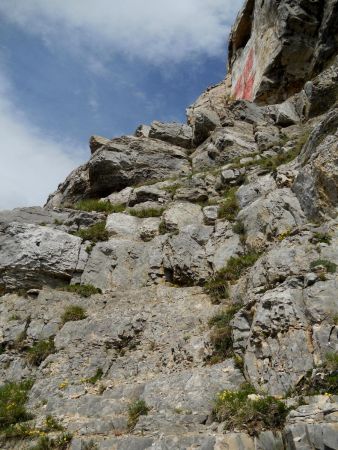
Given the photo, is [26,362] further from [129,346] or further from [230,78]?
[230,78]

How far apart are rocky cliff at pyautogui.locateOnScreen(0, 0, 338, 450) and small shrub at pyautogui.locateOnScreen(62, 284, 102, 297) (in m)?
0.05

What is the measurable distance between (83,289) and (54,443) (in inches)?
242

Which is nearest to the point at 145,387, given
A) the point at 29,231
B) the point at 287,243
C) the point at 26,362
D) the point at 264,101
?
the point at 26,362

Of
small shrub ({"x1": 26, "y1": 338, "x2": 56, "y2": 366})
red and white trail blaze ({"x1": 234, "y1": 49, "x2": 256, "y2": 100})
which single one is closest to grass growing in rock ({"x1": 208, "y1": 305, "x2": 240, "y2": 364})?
small shrub ({"x1": 26, "y1": 338, "x2": 56, "y2": 366})

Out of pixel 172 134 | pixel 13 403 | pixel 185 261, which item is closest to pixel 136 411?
pixel 13 403

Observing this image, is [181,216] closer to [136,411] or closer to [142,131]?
[136,411]

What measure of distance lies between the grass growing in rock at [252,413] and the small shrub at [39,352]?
5.47 metres

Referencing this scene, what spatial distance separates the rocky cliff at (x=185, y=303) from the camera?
7.61 meters

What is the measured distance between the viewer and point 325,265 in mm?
9445

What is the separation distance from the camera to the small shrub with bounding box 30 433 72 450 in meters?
7.79

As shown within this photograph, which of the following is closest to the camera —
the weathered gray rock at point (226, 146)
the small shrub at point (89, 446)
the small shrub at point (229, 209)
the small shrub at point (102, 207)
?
the small shrub at point (89, 446)

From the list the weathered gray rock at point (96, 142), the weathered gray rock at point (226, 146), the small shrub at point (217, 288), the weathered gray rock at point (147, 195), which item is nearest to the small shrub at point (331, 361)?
the small shrub at point (217, 288)

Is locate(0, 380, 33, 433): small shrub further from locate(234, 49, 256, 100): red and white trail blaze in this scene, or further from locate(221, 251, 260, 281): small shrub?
locate(234, 49, 256, 100): red and white trail blaze

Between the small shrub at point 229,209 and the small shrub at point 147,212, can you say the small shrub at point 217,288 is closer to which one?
the small shrub at point 229,209
